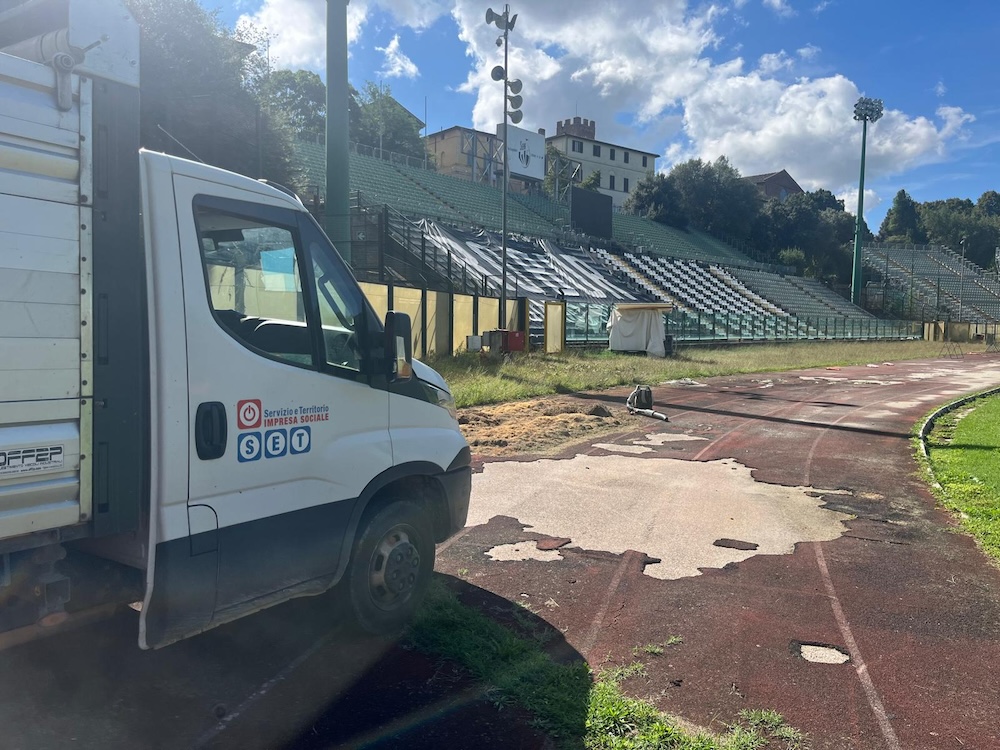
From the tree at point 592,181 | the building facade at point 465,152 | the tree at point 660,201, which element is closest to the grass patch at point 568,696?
the building facade at point 465,152

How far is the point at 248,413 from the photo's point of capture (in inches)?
137

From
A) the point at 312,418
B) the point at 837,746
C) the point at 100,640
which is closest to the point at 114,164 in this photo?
the point at 312,418

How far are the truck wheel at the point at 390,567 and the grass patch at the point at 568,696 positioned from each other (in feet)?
0.67

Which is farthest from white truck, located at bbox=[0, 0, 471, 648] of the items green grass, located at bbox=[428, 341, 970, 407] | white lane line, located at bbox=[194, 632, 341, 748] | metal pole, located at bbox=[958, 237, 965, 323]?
metal pole, located at bbox=[958, 237, 965, 323]

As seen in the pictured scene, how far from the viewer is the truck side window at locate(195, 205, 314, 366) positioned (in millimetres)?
3484

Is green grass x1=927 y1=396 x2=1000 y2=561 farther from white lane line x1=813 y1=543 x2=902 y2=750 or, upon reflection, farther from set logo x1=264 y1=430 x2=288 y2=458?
set logo x1=264 y1=430 x2=288 y2=458

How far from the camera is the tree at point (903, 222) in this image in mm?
112000

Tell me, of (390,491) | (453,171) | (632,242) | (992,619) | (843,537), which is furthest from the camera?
(453,171)

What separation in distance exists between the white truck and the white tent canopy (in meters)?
26.7

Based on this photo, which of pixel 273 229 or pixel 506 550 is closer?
pixel 273 229

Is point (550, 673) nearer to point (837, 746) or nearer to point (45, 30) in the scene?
point (837, 746)

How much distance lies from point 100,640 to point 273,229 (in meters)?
2.53

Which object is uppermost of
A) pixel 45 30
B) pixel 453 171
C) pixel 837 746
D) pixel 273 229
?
pixel 453 171

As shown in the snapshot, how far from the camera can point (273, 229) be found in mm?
3869
